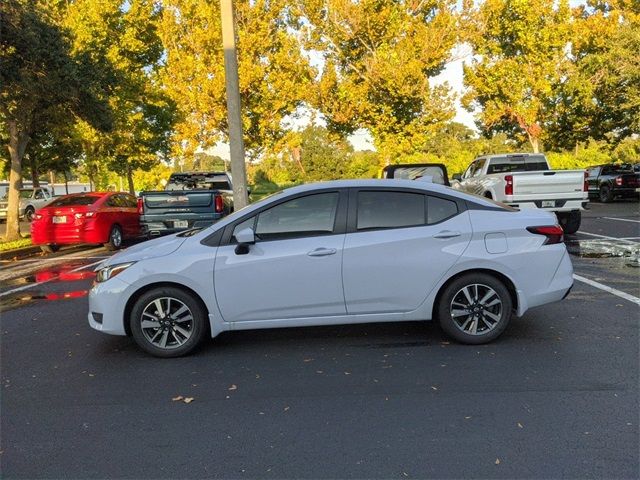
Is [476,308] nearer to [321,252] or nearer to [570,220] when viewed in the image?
[321,252]

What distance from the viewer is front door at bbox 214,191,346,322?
16.2 ft

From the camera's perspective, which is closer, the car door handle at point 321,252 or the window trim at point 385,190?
the car door handle at point 321,252

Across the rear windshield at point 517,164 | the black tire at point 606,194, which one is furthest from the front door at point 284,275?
the black tire at point 606,194

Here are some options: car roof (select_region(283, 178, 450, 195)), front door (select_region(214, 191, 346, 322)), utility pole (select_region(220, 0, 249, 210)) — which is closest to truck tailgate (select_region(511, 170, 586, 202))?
utility pole (select_region(220, 0, 249, 210))

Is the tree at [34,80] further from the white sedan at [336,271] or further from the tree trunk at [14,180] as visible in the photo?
the white sedan at [336,271]

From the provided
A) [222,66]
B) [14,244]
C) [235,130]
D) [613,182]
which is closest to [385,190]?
[235,130]

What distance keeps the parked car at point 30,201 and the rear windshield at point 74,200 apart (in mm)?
15267

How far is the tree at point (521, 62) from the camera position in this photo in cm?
2639

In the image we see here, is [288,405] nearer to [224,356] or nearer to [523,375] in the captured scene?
[224,356]

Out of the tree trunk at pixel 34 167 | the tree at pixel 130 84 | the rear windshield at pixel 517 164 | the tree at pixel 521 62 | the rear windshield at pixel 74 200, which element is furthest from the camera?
the tree trunk at pixel 34 167

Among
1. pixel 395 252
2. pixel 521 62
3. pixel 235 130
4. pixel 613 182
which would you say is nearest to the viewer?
pixel 395 252

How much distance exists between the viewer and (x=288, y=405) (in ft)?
13.0

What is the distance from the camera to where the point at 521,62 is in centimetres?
2742

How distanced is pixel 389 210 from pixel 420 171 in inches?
315
